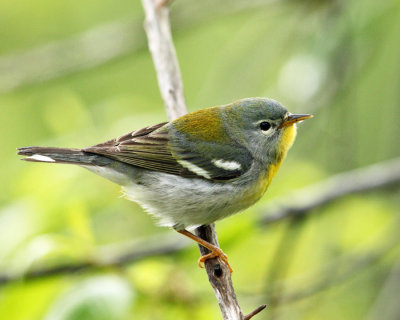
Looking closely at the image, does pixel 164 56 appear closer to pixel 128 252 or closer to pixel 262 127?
pixel 262 127

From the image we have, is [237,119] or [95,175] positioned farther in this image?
[237,119]

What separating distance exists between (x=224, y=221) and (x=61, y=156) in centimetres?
138

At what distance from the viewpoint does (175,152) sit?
155 inches

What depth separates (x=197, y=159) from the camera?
3918 mm

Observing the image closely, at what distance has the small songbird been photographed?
369 centimetres

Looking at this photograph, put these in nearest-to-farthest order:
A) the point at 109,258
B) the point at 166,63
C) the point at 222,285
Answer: the point at 222,285 < the point at 109,258 < the point at 166,63

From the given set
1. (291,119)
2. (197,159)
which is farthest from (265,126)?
(197,159)

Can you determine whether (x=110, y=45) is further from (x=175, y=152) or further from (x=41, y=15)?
(x=41, y=15)

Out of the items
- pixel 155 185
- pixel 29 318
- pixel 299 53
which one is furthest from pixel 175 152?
pixel 29 318

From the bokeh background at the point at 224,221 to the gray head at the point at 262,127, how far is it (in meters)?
0.16

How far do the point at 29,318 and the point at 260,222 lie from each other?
1.59 metres

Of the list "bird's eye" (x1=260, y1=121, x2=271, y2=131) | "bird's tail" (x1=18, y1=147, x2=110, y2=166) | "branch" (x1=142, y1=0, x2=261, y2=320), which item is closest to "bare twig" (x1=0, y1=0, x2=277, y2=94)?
"branch" (x1=142, y1=0, x2=261, y2=320)

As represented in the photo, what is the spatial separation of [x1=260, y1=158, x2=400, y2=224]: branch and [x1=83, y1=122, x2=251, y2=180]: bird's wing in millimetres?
372

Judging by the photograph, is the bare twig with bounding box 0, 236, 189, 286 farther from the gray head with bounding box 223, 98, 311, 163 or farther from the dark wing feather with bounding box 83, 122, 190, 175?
the gray head with bounding box 223, 98, 311, 163
